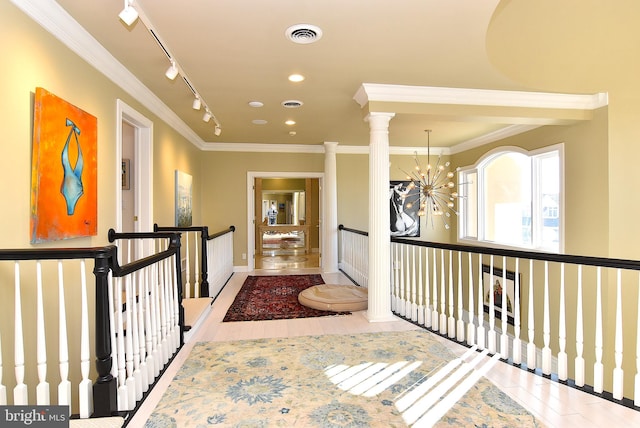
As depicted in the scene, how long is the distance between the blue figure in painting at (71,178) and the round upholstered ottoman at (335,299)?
2.79m

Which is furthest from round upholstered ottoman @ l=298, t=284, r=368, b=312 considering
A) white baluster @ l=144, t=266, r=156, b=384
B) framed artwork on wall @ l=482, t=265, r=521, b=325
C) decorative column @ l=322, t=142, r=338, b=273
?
framed artwork on wall @ l=482, t=265, r=521, b=325

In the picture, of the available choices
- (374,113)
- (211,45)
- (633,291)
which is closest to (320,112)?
(374,113)

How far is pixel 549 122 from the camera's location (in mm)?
4164

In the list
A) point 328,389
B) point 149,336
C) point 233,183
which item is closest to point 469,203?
point 233,183

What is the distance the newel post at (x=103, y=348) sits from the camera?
5.71ft

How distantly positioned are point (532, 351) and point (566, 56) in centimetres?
281

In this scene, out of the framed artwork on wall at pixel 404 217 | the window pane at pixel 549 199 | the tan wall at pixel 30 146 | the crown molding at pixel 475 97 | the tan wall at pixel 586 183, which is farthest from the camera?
the framed artwork on wall at pixel 404 217

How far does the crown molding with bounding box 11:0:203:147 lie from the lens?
2.12 metres

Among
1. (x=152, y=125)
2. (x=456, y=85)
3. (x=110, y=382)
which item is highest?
(x=456, y=85)

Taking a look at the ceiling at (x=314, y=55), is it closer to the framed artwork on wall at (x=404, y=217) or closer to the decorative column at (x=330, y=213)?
the decorative column at (x=330, y=213)

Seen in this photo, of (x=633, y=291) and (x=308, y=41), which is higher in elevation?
(x=308, y=41)

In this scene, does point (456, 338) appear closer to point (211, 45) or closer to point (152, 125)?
point (211, 45)

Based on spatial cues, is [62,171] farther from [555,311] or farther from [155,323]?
[555,311]

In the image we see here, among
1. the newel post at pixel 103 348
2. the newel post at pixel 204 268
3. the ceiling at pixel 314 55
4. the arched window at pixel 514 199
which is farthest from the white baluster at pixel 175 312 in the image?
the arched window at pixel 514 199
